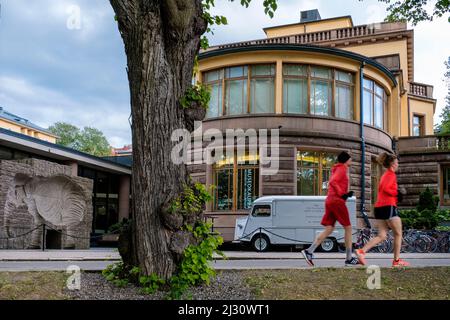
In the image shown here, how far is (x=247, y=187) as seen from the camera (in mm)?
25234

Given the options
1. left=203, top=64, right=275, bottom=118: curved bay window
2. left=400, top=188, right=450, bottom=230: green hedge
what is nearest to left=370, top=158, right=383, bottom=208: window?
left=400, top=188, right=450, bottom=230: green hedge

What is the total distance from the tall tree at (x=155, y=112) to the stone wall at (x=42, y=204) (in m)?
14.8

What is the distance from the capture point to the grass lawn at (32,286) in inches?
266

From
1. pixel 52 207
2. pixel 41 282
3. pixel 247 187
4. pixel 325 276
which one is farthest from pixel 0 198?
pixel 325 276

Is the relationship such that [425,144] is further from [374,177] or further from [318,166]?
[318,166]

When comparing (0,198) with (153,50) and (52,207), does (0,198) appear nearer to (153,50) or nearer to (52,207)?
(52,207)

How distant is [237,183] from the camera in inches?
1000

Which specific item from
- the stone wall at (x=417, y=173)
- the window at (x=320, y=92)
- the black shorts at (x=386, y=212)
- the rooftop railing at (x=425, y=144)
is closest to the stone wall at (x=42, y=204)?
the window at (x=320, y=92)

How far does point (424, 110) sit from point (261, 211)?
21.7 metres

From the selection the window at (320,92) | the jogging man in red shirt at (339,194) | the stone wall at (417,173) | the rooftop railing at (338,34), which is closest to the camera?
the jogging man in red shirt at (339,194)

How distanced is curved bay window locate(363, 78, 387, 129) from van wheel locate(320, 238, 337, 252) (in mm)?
9114

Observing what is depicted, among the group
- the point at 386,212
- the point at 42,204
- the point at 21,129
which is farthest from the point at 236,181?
the point at 21,129

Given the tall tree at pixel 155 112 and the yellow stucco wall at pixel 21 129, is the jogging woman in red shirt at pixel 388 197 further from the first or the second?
the yellow stucco wall at pixel 21 129
